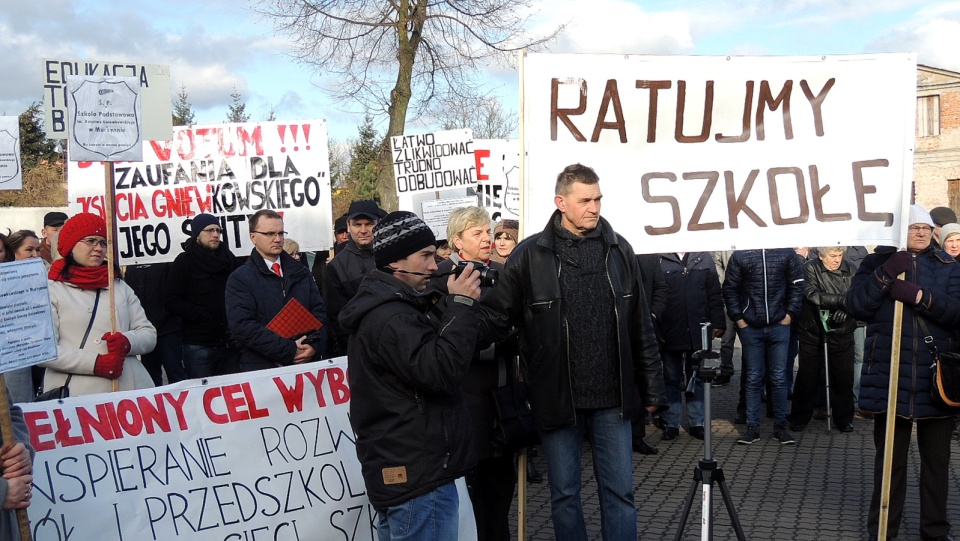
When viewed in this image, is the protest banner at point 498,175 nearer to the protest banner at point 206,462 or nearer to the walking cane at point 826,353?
the walking cane at point 826,353

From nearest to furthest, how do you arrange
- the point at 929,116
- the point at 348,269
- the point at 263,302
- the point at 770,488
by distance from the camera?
1. the point at 263,302
2. the point at 770,488
3. the point at 348,269
4. the point at 929,116

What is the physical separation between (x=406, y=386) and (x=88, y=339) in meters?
2.82

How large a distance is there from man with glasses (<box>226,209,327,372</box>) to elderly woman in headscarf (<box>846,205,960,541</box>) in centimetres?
352

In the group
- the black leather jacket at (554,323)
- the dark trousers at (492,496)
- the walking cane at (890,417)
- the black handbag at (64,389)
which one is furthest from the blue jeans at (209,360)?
the walking cane at (890,417)

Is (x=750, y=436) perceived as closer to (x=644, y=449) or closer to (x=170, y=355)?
(x=644, y=449)

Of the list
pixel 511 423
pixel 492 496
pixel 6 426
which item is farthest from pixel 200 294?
pixel 6 426

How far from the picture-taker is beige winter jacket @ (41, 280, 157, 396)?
5.48 meters

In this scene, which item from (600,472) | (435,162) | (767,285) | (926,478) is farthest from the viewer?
(435,162)

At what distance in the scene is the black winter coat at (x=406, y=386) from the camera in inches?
141

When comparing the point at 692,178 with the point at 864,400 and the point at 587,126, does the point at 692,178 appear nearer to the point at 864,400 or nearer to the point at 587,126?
the point at 587,126

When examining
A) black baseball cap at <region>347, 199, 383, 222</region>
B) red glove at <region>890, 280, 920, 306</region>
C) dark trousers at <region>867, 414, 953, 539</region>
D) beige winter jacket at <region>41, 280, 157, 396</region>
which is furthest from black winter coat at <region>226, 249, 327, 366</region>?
dark trousers at <region>867, 414, 953, 539</region>

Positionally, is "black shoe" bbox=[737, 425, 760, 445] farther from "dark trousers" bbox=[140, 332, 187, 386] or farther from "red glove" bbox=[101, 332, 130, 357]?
"red glove" bbox=[101, 332, 130, 357]

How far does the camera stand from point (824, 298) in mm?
9219

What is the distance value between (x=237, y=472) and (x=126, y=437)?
0.60 metres
